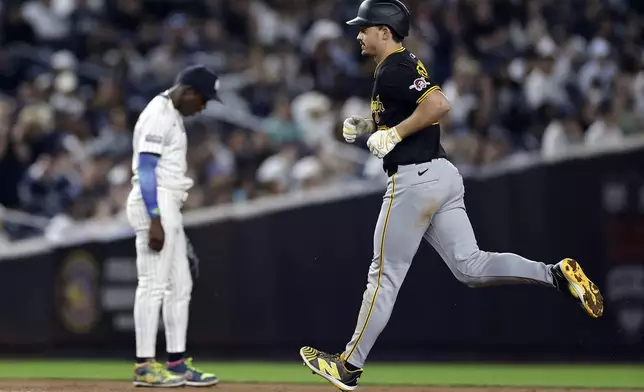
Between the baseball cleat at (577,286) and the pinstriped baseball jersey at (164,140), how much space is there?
10.1 feet

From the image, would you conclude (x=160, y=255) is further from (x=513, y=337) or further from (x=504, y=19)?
(x=504, y=19)

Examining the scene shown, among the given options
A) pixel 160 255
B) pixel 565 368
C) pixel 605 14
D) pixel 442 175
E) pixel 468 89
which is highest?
pixel 605 14

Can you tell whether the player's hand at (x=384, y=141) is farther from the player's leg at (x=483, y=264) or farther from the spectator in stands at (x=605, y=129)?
the spectator in stands at (x=605, y=129)

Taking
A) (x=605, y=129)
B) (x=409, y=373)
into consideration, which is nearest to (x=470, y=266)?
(x=409, y=373)

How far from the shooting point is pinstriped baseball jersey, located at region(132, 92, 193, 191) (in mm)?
8016

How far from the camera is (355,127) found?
691cm

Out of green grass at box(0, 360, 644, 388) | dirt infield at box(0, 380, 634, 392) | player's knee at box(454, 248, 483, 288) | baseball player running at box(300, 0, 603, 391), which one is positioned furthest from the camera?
green grass at box(0, 360, 644, 388)

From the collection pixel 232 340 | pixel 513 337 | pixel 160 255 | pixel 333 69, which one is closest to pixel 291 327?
pixel 232 340

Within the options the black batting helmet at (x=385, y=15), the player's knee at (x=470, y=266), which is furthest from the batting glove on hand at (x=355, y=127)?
the player's knee at (x=470, y=266)

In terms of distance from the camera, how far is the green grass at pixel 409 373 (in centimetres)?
911

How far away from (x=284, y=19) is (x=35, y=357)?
6.59 meters

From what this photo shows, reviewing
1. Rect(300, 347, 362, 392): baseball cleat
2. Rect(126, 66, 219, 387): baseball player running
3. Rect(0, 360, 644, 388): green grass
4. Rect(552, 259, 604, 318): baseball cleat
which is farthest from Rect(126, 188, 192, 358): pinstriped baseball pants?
Rect(552, 259, 604, 318): baseball cleat

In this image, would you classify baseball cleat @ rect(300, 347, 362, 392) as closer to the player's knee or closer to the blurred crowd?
the player's knee

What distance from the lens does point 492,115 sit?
12906mm
